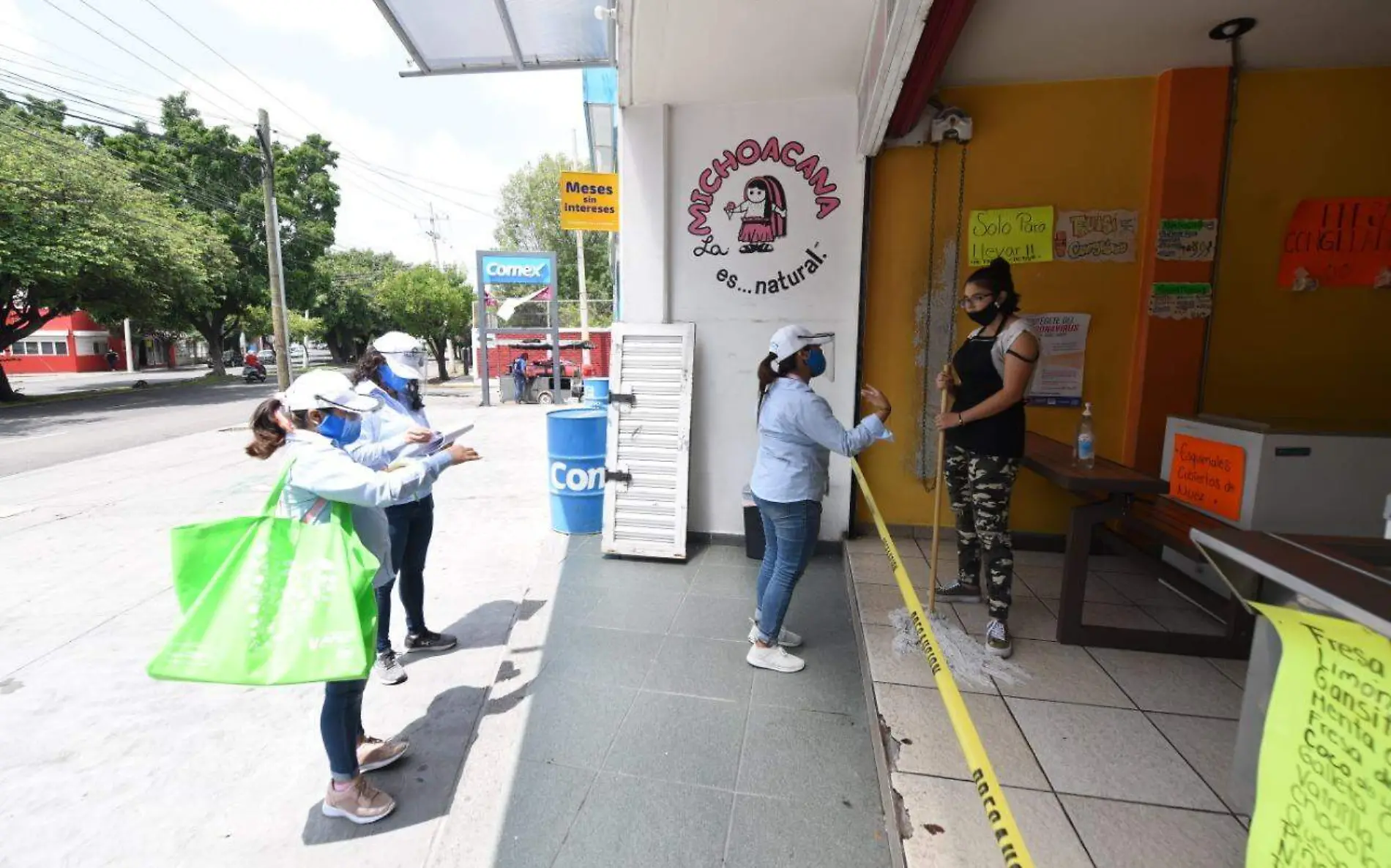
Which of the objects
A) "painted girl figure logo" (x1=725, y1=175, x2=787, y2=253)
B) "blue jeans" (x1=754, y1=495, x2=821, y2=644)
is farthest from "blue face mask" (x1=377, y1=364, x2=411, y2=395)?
"painted girl figure logo" (x1=725, y1=175, x2=787, y2=253)

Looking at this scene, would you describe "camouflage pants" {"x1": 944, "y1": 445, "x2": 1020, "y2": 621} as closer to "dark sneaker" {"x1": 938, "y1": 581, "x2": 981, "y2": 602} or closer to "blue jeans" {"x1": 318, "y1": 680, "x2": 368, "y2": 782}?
"dark sneaker" {"x1": 938, "y1": 581, "x2": 981, "y2": 602}

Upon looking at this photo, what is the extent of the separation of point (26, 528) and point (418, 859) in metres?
6.67

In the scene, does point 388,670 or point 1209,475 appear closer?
point 388,670

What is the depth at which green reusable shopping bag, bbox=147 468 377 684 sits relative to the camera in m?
1.94

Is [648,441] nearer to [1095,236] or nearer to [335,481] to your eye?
[335,481]

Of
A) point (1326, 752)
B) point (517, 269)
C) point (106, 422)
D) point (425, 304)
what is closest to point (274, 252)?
point (106, 422)

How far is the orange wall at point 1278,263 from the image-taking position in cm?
396

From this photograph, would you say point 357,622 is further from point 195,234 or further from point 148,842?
point 195,234

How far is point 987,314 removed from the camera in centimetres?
312

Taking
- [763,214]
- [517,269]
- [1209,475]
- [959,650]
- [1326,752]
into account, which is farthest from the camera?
[517,269]

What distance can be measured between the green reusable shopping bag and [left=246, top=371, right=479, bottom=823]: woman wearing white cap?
135mm

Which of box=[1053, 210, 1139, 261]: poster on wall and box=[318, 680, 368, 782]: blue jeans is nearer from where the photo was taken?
box=[318, 680, 368, 782]: blue jeans

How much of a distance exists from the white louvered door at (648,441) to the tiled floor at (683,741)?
0.73m

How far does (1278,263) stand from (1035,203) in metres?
1.56
